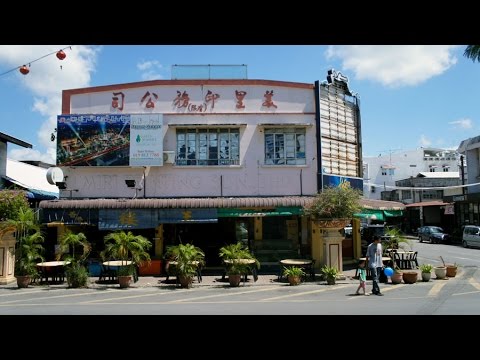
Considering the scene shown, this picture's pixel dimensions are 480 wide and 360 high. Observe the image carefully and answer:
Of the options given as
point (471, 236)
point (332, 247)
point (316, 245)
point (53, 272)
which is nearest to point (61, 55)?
point (53, 272)

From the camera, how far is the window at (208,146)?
64.5 ft

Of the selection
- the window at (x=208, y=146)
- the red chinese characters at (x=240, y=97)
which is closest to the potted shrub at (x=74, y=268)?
the window at (x=208, y=146)

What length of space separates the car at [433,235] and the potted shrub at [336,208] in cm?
2541

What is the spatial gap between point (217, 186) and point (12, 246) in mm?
8509

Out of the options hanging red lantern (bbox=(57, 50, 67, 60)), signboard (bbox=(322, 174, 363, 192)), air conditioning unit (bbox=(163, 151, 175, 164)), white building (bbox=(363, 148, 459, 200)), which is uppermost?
white building (bbox=(363, 148, 459, 200))

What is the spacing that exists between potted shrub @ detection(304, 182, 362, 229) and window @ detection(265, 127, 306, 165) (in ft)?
12.0

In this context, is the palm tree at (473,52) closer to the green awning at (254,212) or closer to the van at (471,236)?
the green awning at (254,212)

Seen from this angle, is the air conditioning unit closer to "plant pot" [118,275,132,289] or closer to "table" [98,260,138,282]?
"table" [98,260,138,282]

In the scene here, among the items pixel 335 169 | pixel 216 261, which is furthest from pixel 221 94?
pixel 216 261

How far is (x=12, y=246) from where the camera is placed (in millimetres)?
16500

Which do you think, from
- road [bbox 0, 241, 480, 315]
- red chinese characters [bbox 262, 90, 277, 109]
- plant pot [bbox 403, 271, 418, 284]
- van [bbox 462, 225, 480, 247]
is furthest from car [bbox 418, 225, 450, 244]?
red chinese characters [bbox 262, 90, 277, 109]

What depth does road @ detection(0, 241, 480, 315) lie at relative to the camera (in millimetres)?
10617

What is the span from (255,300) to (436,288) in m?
6.35
